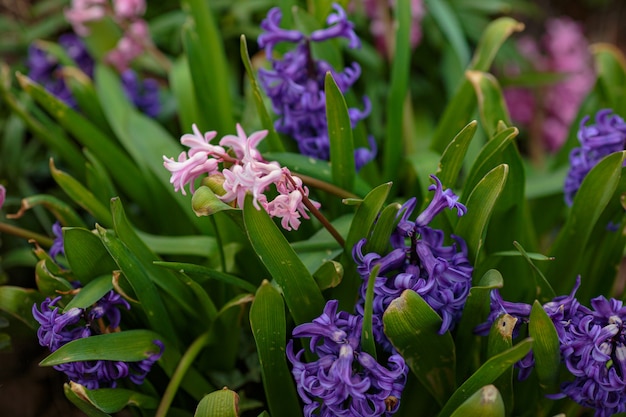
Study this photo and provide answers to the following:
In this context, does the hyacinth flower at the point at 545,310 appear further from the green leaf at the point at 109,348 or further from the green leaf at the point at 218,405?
the green leaf at the point at 109,348

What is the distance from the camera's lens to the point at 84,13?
1.93 m

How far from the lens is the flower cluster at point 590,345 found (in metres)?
0.96

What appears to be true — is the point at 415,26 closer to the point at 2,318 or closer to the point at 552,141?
the point at 552,141

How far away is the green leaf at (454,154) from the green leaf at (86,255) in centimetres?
60

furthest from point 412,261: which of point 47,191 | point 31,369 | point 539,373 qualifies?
point 47,191

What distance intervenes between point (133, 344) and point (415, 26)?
1.57 meters

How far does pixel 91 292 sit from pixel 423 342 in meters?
0.56

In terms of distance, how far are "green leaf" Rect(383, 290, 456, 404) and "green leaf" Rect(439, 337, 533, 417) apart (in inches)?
2.6

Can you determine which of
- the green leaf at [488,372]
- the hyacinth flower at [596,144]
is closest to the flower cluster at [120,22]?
the hyacinth flower at [596,144]

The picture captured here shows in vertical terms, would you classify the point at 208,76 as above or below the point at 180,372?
above

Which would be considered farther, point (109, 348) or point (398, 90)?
point (398, 90)

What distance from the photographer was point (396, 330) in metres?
0.97

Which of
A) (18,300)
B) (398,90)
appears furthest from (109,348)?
(398,90)

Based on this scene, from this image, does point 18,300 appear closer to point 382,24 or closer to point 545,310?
point 545,310
